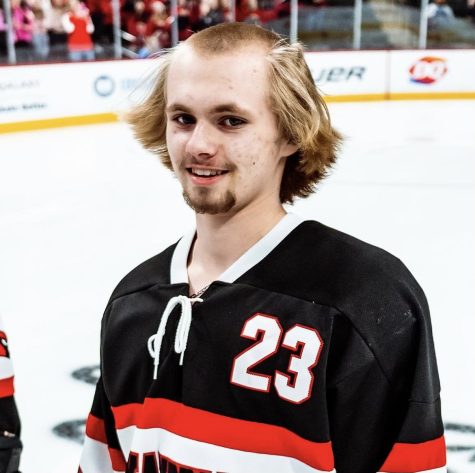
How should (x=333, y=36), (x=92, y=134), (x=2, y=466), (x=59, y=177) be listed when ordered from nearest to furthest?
(x=2, y=466), (x=59, y=177), (x=92, y=134), (x=333, y=36)

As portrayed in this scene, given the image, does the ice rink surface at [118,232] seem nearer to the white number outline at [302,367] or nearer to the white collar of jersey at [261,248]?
the white collar of jersey at [261,248]

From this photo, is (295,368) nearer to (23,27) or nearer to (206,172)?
(206,172)

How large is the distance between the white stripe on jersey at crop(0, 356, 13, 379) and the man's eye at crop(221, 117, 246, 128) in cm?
50

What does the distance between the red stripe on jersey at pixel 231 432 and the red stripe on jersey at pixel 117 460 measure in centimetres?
16

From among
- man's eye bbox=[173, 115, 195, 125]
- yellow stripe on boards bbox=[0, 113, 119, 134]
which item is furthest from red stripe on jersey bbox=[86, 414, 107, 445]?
yellow stripe on boards bbox=[0, 113, 119, 134]

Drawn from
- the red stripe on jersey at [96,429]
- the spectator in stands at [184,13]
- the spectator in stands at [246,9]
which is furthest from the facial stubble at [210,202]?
the spectator in stands at [246,9]

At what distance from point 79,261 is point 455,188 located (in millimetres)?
2812

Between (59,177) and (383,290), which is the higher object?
(383,290)

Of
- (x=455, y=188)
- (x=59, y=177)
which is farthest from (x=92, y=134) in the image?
(x=455, y=188)

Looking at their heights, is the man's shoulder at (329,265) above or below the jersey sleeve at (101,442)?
above

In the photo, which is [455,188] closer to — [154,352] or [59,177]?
[59,177]

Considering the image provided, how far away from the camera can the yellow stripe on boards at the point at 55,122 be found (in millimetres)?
8406

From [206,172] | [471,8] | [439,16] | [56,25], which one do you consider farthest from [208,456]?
[471,8]

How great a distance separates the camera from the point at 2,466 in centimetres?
120
